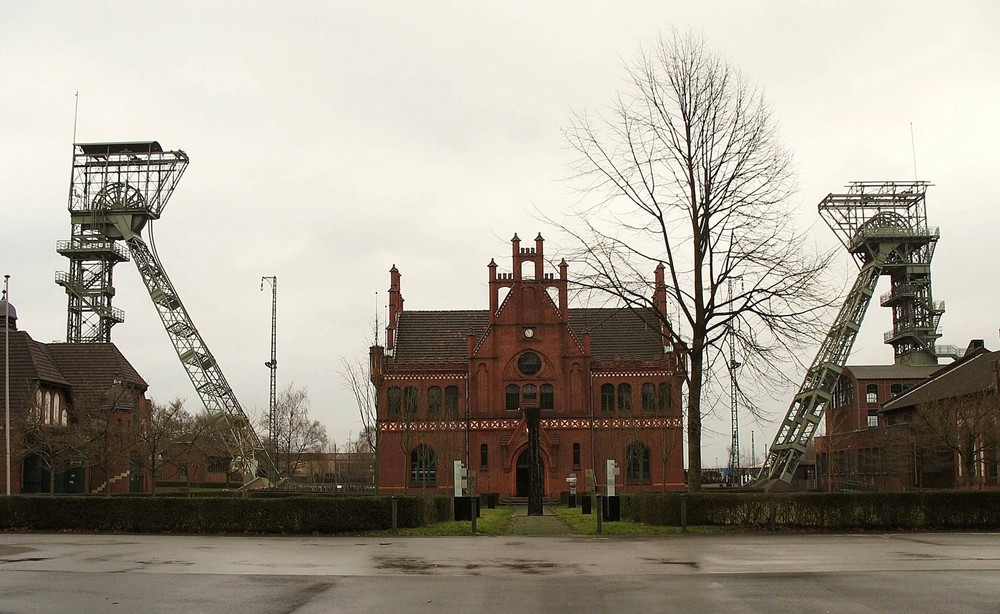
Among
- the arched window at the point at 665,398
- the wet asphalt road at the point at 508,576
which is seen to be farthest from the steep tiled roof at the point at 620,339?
the wet asphalt road at the point at 508,576

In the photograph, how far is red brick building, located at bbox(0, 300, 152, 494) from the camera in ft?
145

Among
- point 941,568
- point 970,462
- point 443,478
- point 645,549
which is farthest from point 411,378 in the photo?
point 941,568

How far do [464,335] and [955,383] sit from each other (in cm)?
3067

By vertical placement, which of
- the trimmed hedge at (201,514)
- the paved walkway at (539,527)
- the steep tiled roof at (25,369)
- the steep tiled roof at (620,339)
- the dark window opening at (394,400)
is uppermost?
the steep tiled roof at (620,339)

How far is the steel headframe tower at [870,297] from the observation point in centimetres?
5588

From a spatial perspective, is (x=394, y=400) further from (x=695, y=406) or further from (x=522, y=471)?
(x=695, y=406)

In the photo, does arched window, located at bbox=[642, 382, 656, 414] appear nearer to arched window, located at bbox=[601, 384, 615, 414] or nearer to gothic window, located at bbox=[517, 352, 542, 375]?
arched window, located at bbox=[601, 384, 615, 414]

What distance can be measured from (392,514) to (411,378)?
34765 millimetres

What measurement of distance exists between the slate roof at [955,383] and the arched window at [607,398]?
17866 mm

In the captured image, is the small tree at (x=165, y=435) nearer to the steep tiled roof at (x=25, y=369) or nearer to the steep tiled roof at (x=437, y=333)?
the steep tiled roof at (x=25, y=369)

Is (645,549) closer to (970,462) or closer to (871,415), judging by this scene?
(970,462)

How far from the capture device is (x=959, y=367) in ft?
196

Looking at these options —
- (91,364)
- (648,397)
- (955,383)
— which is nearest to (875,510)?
(955,383)

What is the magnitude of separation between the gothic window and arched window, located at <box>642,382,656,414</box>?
6.85 meters
